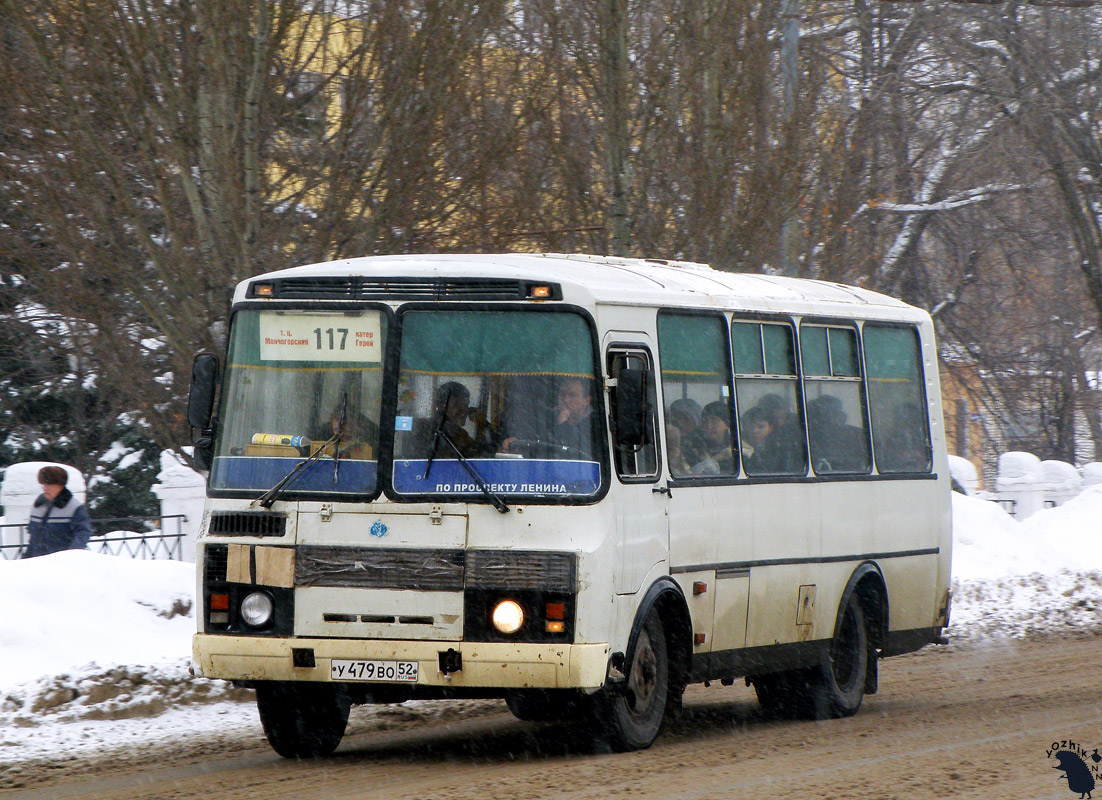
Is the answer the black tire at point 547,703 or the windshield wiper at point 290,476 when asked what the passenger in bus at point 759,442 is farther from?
the windshield wiper at point 290,476

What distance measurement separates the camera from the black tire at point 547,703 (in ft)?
27.3

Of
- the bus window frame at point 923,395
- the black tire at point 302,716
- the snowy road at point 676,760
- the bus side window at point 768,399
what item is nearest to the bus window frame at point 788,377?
the bus side window at point 768,399

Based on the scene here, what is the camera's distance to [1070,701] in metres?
11.2

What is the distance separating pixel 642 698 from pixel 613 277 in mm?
2285

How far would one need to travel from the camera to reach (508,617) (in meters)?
8.20

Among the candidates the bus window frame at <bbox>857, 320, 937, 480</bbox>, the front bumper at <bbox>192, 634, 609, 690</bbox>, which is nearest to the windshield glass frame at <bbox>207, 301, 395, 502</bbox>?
the front bumper at <bbox>192, 634, 609, 690</bbox>

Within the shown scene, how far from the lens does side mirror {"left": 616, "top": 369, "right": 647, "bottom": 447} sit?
27.6ft

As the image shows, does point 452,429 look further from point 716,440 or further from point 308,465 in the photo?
point 716,440

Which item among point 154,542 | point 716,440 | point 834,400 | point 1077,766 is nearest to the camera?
point 1077,766

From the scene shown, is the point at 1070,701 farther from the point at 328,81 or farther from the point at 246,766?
the point at 328,81

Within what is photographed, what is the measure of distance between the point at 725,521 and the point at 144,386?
23.2 ft

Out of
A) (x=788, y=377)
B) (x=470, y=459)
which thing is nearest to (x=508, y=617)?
(x=470, y=459)

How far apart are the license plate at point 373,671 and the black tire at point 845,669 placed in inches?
154

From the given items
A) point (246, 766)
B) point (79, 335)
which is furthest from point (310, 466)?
point (79, 335)
